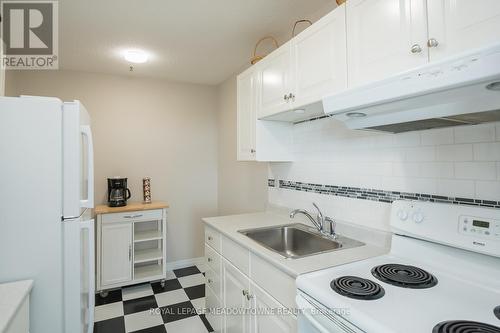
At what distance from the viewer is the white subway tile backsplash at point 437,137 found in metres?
1.15

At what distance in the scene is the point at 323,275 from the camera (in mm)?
1060

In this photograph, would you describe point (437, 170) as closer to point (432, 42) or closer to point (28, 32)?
point (432, 42)

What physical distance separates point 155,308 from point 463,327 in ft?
7.84

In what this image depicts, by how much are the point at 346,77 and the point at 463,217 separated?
0.77m

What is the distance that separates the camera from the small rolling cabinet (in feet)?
8.54

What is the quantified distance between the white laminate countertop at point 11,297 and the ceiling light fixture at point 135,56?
1997 mm

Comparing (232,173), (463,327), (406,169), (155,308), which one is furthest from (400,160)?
(155,308)

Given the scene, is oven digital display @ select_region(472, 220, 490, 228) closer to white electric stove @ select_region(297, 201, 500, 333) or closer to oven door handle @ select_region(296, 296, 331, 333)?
white electric stove @ select_region(297, 201, 500, 333)

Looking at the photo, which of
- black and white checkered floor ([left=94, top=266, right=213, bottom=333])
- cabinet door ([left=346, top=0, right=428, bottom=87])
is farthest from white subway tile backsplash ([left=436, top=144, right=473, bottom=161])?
black and white checkered floor ([left=94, top=266, right=213, bottom=333])

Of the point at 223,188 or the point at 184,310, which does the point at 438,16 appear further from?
the point at 223,188

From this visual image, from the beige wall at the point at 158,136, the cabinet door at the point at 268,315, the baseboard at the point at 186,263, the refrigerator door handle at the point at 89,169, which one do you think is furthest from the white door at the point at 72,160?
the baseboard at the point at 186,263

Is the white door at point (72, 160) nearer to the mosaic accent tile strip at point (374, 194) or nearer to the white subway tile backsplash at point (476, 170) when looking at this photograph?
the mosaic accent tile strip at point (374, 194)

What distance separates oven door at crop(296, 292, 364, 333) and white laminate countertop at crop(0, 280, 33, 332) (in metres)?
1.14

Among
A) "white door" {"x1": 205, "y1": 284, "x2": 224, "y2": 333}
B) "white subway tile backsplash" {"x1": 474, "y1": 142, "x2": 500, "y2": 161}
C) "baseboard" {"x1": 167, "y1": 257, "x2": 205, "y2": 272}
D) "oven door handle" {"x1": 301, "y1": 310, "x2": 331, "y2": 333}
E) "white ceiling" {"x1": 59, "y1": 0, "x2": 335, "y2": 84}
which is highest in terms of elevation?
"white ceiling" {"x1": 59, "y1": 0, "x2": 335, "y2": 84}
